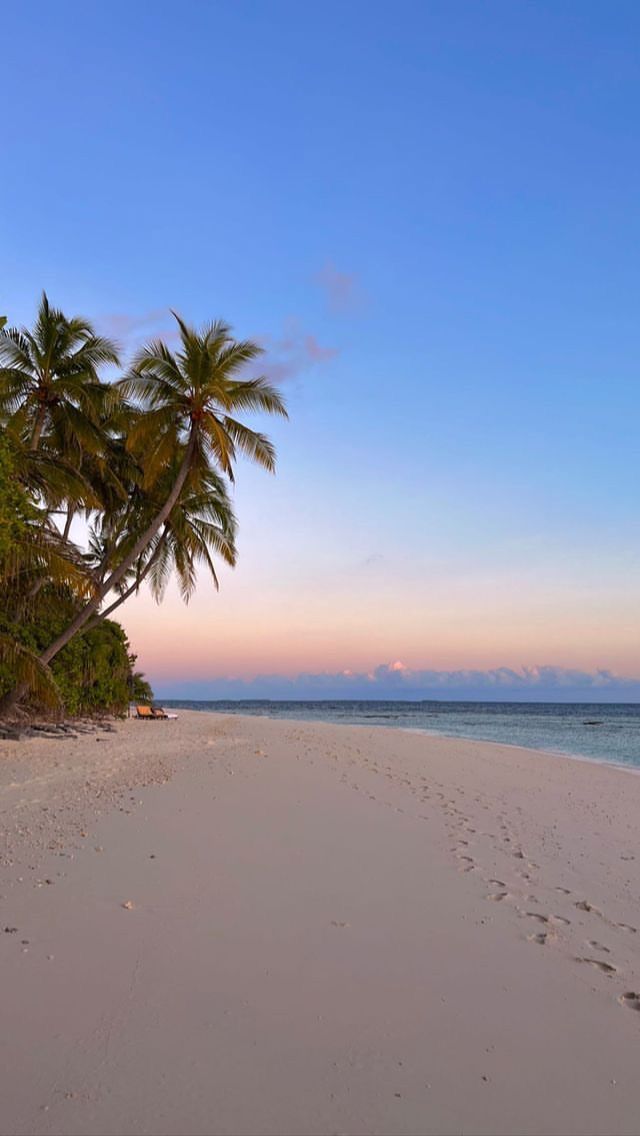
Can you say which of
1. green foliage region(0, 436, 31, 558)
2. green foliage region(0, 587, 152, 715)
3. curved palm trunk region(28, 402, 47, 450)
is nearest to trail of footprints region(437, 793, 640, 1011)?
green foliage region(0, 436, 31, 558)

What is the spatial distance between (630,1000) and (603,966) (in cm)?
50

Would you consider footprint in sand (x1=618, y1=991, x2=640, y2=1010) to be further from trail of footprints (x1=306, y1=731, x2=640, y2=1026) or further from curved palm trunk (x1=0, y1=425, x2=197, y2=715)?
curved palm trunk (x1=0, y1=425, x2=197, y2=715)

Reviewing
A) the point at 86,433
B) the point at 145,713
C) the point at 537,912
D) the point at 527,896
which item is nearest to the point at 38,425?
the point at 86,433

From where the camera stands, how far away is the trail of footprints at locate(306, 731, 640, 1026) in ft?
15.6

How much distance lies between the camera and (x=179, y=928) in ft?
15.6

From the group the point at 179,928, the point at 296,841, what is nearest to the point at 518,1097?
the point at 179,928

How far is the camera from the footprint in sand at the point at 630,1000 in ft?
13.3

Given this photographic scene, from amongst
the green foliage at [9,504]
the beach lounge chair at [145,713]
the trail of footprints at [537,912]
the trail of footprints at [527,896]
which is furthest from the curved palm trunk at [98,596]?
the trail of footprints at [537,912]

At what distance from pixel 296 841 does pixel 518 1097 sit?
4.34 metres

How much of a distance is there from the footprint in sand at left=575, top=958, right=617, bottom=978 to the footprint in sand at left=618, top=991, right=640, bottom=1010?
0.87ft

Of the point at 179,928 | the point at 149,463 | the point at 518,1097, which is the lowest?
the point at 518,1097

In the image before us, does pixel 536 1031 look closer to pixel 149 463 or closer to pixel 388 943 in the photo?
pixel 388 943

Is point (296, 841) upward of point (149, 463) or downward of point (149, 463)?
downward

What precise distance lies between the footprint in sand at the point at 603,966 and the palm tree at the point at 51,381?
15956 millimetres
